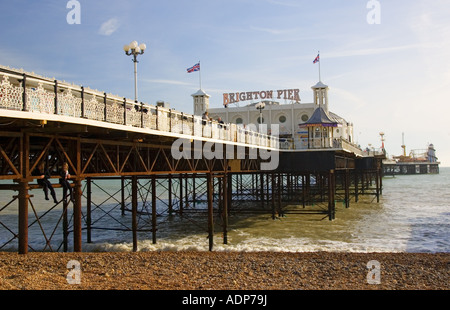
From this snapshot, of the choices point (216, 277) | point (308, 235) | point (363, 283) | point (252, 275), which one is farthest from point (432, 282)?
point (308, 235)

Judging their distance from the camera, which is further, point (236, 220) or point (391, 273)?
point (236, 220)

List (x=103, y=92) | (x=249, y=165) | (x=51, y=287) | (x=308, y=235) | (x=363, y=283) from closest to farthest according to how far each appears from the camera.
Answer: (x=51, y=287) → (x=363, y=283) → (x=103, y=92) → (x=308, y=235) → (x=249, y=165)

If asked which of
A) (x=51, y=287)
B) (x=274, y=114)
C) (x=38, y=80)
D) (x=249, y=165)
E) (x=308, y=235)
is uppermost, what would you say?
(x=274, y=114)

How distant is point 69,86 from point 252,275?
7.75 metres

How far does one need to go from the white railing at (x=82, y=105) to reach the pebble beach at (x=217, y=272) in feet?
14.0

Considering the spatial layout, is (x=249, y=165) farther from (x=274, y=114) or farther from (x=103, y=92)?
(x=274, y=114)

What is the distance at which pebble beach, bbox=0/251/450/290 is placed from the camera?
10.1m

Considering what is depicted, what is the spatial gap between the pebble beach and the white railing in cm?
428

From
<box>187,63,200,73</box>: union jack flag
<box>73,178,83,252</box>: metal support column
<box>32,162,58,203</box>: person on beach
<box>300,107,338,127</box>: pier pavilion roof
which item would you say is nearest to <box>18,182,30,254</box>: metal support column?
<box>32,162,58,203</box>: person on beach

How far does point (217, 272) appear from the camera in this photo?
11.8m

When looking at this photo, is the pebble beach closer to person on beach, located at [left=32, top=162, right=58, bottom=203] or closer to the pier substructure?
the pier substructure

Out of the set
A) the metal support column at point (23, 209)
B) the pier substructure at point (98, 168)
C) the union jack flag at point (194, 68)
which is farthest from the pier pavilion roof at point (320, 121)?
the metal support column at point (23, 209)

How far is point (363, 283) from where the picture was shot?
1086 cm
